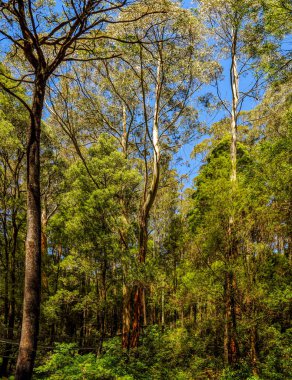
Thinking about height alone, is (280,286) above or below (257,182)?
below

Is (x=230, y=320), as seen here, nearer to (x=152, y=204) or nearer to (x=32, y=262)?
(x=152, y=204)

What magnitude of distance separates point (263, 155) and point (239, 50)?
245 inches

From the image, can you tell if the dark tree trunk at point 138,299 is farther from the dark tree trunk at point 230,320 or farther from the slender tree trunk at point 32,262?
the slender tree trunk at point 32,262

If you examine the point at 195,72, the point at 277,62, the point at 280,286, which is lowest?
the point at 280,286

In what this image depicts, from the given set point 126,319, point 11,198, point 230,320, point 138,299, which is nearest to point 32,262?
point 138,299

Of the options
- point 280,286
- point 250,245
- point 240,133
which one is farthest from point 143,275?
point 240,133

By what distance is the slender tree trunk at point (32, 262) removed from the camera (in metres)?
2.57

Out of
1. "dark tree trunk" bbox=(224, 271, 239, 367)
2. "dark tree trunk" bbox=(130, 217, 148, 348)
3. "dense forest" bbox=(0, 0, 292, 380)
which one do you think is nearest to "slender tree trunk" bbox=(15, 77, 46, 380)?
"dense forest" bbox=(0, 0, 292, 380)

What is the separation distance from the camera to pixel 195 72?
10.3 metres

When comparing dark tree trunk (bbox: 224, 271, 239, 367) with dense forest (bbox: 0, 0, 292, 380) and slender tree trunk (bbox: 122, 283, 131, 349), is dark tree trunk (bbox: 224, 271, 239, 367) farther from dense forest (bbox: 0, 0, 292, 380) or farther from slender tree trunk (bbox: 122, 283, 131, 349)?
slender tree trunk (bbox: 122, 283, 131, 349)

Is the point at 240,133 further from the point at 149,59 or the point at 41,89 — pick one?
the point at 41,89

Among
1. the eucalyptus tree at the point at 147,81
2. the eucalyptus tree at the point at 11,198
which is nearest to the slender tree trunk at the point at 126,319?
the eucalyptus tree at the point at 147,81

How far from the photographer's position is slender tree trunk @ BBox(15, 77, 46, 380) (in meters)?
2.57

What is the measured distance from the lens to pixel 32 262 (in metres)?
2.75
